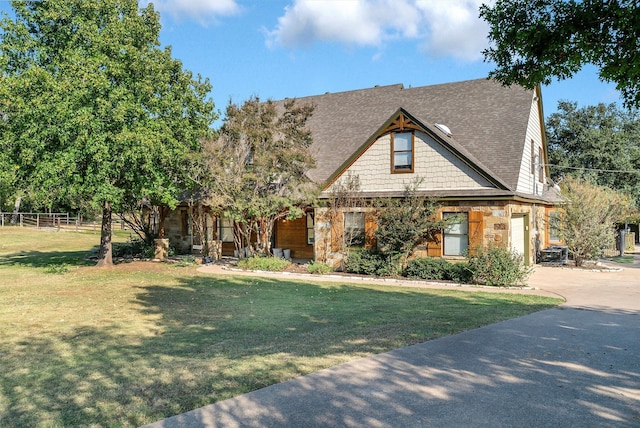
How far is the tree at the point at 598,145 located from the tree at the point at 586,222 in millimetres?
17866

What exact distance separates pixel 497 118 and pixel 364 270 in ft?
29.9

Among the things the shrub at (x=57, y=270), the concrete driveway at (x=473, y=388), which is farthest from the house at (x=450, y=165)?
the concrete driveway at (x=473, y=388)

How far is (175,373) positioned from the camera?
606cm

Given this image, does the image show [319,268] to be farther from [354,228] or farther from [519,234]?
[519,234]

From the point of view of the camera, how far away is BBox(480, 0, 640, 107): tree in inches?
244

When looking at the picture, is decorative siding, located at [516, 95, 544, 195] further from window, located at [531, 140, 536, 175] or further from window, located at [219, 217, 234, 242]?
window, located at [219, 217, 234, 242]

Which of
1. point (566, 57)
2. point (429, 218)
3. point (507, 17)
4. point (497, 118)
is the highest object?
point (497, 118)

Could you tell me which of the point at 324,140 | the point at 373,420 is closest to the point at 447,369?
the point at 373,420

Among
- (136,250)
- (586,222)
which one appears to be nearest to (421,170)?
(586,222)

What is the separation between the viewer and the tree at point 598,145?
121ft

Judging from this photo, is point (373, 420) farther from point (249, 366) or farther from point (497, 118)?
point (497, 118)

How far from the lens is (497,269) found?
14500 millimetres

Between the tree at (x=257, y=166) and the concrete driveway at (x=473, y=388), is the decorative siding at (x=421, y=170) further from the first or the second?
the concrete driveway at (x=473, y=388)

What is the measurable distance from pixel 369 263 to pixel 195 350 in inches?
413
